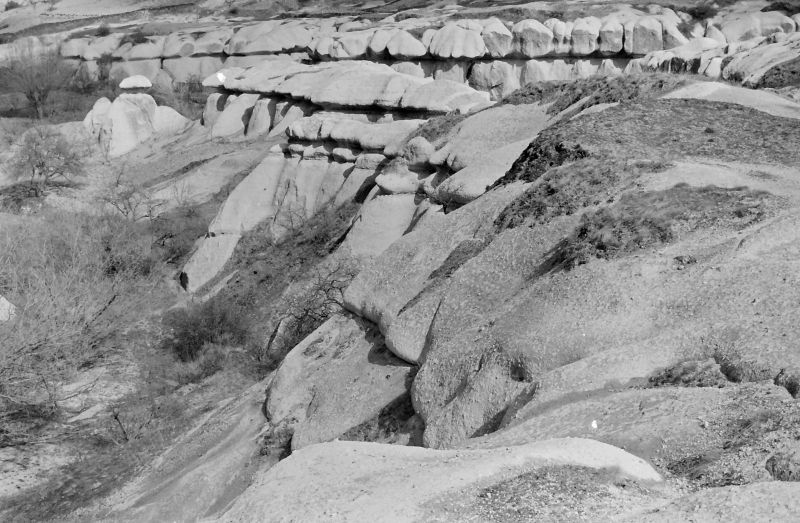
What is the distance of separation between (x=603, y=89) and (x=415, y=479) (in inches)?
474

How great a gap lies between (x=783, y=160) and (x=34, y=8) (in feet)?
297

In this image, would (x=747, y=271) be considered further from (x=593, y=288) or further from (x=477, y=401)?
(x=477, y=401)

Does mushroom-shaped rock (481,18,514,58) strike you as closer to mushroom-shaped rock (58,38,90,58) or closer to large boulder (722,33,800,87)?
large boulder (722,33,800,87)

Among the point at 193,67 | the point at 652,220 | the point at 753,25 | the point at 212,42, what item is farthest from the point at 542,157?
the point at 212,42

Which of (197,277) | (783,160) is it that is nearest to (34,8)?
(197,277)

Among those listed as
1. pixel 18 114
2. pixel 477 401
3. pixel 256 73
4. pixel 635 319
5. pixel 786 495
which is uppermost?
pixel 786 495

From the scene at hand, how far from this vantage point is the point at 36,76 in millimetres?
53812

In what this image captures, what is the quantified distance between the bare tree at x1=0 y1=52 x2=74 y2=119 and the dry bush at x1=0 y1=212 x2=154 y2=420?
1066 inches

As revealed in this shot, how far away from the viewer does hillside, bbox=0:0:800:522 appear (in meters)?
6.24

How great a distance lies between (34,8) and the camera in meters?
88.6

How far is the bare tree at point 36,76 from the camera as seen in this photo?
52.8 meters

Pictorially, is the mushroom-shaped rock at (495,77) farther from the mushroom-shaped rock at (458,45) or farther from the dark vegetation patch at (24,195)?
the dark vegetation patch at (24,195)

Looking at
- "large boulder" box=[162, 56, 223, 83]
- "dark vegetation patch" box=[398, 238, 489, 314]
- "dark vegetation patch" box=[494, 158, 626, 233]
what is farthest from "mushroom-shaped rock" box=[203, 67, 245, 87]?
"dark vegetation patch" box=[494, 158, 626, 233]

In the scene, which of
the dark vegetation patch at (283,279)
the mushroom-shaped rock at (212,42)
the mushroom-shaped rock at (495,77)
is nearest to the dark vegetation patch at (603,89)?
the dark vegetation patch at (283,279)
